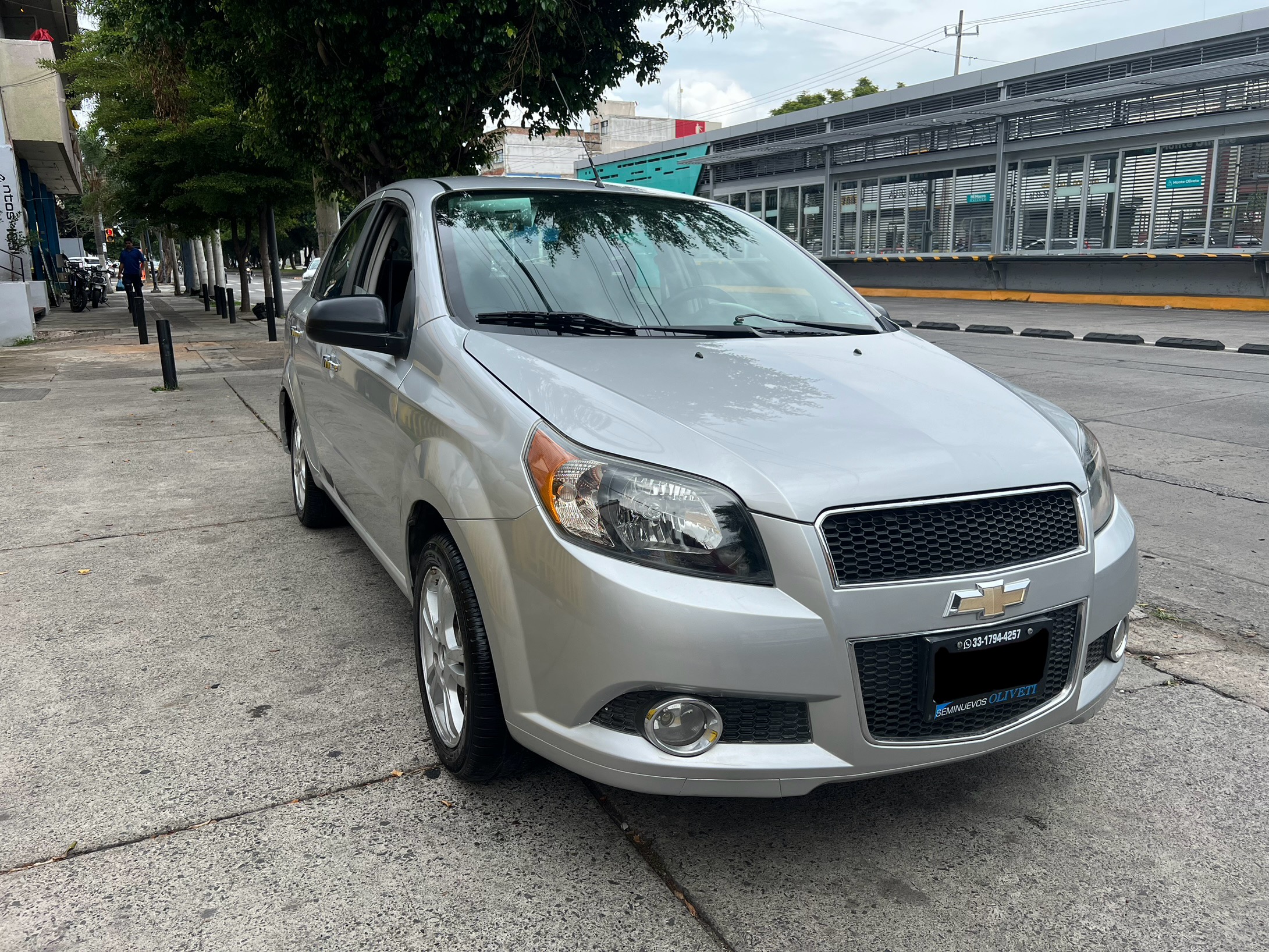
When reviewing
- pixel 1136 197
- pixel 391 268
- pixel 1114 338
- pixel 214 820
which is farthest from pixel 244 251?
pixel 214 820

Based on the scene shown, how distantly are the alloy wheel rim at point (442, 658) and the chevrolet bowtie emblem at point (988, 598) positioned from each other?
1235 mm

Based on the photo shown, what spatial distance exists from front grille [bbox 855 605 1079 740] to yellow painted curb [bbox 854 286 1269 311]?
62.3 feet

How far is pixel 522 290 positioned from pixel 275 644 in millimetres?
1720

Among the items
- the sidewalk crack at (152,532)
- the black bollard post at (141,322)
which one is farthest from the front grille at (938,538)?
the black bollard post at (141,322)

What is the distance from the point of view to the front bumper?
6.94 ft

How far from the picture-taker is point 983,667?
2.27 m

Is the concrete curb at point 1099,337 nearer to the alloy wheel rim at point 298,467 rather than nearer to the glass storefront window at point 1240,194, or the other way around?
the glass storefront window at point 1240,194

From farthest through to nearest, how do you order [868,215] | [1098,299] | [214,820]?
[868,215]
[1098,299]
[214,820]

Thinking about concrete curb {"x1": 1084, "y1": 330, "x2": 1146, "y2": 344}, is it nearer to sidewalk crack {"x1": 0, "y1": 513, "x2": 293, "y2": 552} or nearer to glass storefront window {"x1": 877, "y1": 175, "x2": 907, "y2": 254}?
sidewalk crack {"x1": 0, "y1": 513, "x2": 293, "y2": 552}

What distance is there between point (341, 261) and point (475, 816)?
2867mm

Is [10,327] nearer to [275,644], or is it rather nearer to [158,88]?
[158,88]

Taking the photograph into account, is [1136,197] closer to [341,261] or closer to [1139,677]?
[1139,677]

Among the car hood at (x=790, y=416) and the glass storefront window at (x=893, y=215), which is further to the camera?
the glass storefront window at (x=893, y=215)

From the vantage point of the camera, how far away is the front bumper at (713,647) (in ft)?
6.94
